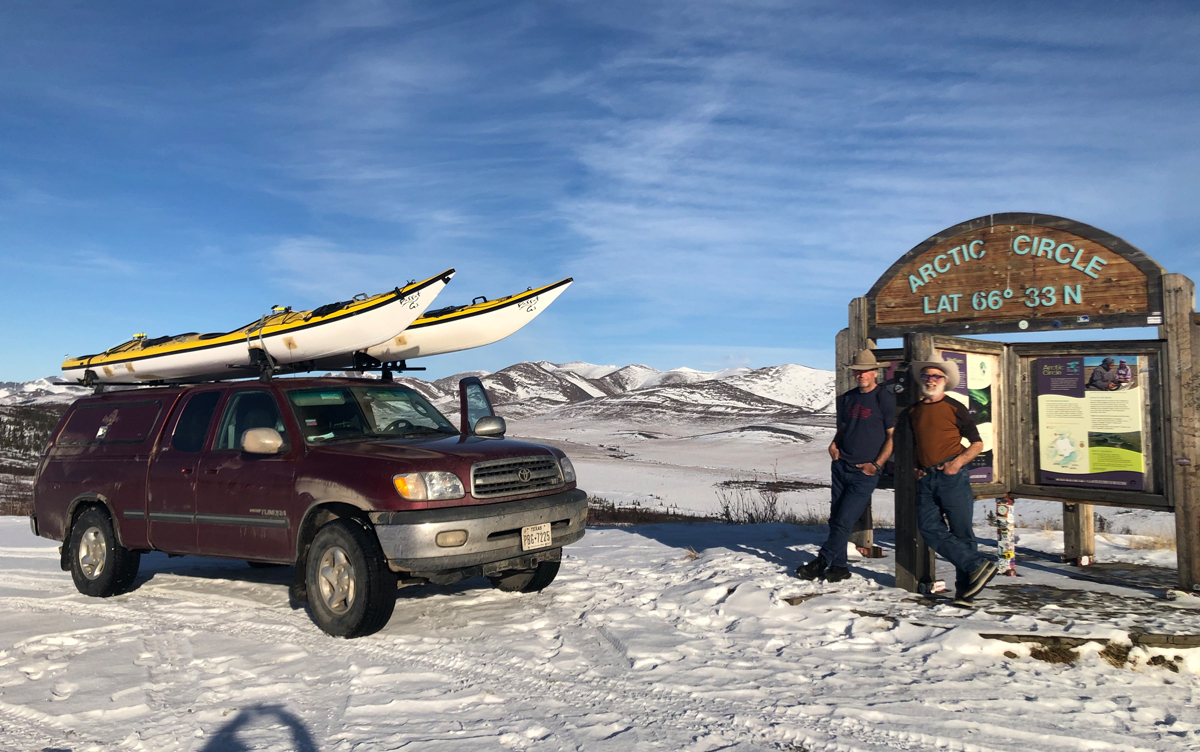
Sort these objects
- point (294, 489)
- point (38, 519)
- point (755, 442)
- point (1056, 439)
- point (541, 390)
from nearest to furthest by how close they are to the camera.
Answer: point (294, 489), point (1056, 439), point (38, 519), point (755, 442), point (541, 390)

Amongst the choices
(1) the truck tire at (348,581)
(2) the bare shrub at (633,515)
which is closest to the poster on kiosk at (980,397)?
(1) the truck tire at (348,581)

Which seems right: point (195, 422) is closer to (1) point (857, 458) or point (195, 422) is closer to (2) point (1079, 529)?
(1) point (857, 458)

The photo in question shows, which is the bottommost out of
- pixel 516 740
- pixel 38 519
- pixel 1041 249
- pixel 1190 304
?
pixel 516 740

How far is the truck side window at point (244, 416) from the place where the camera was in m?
7.34

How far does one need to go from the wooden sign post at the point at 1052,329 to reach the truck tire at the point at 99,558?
6915 millimetres

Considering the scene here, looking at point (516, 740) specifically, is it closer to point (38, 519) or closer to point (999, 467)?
point (999, 467)

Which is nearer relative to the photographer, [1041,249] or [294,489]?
[294,489]

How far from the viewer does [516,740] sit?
4227mm

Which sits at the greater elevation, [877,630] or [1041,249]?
[1041,249]

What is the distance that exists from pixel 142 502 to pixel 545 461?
12.3 feet

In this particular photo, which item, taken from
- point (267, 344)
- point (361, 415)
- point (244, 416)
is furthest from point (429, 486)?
point (267, 344)

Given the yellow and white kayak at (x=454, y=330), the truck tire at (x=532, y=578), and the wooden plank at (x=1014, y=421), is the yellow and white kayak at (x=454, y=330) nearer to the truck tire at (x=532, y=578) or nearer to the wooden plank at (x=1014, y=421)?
the truck tire at (x=532, y=578)

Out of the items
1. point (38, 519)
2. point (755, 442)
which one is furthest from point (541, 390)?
point (38, 519)

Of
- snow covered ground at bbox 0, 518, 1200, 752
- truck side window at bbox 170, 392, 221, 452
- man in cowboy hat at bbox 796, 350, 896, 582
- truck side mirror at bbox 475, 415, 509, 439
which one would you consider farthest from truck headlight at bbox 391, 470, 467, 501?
man in cowboy hat at bbox 796, 350, 896, 582
